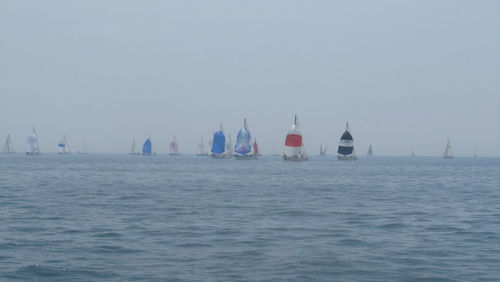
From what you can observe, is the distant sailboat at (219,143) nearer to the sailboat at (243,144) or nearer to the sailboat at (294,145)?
the sailboat at (243,144)

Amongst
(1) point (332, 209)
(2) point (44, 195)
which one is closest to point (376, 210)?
(1) point (332, 209)

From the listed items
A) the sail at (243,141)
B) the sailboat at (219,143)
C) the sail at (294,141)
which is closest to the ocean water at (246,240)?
the sail at (294,141)

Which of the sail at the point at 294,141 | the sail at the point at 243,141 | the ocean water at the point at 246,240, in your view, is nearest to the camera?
the ocean water at the point at 246,240

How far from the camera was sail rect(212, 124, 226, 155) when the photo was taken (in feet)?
525

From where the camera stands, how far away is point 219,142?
163m

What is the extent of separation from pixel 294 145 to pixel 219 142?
131 feet

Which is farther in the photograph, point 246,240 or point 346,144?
point 346,144

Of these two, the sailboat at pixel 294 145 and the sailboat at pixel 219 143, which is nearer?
the sailboat at pixel 294 145

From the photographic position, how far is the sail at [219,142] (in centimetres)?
15988

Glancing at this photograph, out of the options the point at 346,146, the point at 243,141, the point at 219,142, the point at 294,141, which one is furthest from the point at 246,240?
the point at 219,142

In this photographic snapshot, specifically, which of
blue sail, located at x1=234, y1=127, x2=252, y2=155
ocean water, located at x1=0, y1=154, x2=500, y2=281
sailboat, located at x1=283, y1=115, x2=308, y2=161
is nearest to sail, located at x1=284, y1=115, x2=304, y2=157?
sailboat, located at x1=283, y1=115, x2=308, y2=161

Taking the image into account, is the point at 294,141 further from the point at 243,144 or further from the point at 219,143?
the point at 219,143

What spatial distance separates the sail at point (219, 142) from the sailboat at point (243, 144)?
12.3m

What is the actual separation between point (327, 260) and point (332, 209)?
49.6 feet
